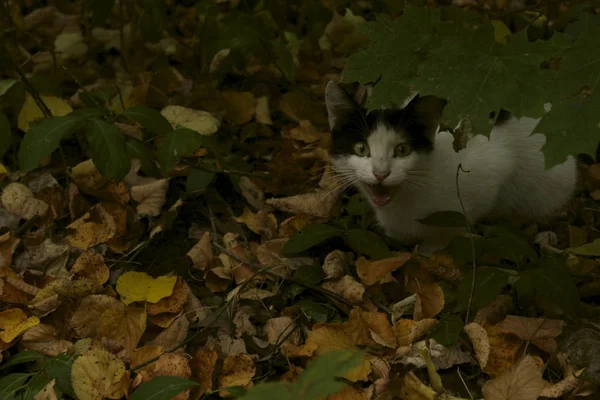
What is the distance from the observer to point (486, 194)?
8.86 ft

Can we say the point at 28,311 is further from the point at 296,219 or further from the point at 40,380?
the point at 296,219

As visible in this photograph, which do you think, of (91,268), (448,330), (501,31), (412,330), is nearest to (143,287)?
(91,268)

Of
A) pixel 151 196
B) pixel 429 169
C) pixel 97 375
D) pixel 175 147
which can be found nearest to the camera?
pixel 97 375

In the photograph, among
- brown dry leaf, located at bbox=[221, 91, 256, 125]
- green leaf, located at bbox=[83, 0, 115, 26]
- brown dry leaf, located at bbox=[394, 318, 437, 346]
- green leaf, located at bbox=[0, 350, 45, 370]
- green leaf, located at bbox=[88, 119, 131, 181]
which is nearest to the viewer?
green leaf, located at bbox=[0, 350, 45, 370]

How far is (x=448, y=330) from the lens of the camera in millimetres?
2184

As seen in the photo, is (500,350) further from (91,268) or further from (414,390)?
(91,268)

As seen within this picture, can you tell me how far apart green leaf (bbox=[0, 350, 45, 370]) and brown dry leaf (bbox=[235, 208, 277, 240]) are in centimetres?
98

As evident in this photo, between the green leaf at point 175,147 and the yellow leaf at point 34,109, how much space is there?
872 mm

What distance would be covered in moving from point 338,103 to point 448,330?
877mm

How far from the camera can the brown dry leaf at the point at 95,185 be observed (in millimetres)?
2822

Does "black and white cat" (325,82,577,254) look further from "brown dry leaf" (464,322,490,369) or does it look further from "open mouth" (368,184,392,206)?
"brown dry leaf" (464,322,490,369)

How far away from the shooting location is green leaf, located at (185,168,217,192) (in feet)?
9.34

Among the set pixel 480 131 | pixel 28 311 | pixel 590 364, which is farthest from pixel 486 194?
pixel 28 311

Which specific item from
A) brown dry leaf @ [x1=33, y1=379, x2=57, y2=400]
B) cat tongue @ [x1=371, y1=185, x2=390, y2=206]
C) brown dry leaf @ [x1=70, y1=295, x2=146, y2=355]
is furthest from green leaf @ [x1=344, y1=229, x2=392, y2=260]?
brown dry leaf @ [x1=33, y1=379, x2=57, y2=400]
